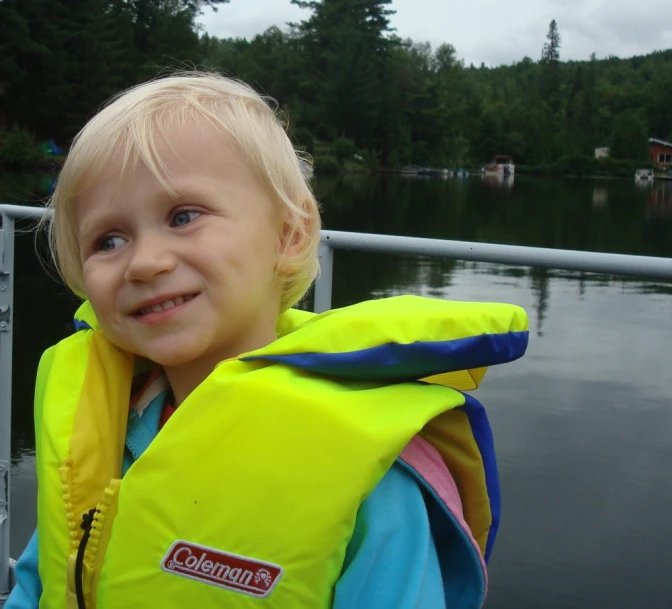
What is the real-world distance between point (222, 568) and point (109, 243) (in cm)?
42

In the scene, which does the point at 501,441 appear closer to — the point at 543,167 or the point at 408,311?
the point at 408,311

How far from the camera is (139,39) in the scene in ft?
124

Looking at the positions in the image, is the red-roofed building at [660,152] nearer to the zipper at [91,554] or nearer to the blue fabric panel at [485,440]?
the blue fabric panel at [485,440]

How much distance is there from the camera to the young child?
2.56ft

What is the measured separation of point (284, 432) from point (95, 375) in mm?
354

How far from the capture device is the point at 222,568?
2.62ft

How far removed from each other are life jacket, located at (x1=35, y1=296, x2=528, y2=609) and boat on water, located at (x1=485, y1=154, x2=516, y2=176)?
63.5 meters

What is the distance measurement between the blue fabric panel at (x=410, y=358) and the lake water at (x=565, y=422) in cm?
259

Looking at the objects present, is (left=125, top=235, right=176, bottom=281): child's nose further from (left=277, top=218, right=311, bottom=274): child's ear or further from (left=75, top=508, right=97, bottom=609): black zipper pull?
(left=75, top=508, right=97, bottom=609): black zipper pull

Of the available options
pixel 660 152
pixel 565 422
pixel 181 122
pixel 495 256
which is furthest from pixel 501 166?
pixel 181 122

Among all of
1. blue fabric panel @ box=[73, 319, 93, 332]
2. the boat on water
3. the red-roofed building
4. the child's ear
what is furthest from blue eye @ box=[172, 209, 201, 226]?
the red-roofed building

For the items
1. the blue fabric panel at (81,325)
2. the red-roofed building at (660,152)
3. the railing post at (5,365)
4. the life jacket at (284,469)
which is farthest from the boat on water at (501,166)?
the life jacket at (284,469)

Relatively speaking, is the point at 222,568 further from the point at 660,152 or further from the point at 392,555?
the point at 660,152

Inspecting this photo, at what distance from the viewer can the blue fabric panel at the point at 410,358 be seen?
82 centimetres
